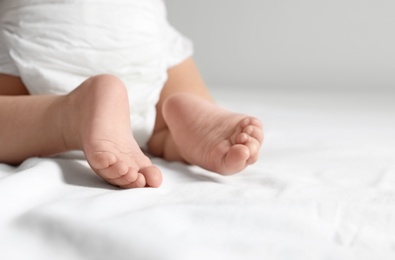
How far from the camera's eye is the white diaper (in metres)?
1.16

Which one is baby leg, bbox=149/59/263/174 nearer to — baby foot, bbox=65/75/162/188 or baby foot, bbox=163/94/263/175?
baby foot, bbox=163/94/263/175

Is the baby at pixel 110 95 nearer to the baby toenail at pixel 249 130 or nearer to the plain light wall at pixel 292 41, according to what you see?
the baby toenail at pixel 249 130

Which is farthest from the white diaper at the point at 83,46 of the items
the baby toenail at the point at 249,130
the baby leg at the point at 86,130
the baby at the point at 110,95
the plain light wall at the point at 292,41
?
the plain light wall at the point at 292,41

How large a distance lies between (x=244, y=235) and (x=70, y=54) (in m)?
0.59

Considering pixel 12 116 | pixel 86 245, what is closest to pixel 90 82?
pixel 12 116

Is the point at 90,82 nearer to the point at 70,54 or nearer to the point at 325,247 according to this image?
the point at 70,54

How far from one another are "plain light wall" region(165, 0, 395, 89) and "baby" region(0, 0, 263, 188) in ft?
3.86

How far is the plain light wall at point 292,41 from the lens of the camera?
248 centimetres

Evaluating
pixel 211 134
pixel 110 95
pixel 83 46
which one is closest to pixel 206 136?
pixel 211 134

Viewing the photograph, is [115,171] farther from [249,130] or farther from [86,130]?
[249,130]

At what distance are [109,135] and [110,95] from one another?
74 mm

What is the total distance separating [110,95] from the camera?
3.16ft

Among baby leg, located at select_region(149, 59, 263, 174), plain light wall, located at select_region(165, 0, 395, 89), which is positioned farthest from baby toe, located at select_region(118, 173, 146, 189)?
plain light wall, located at select_region(165, 0, 395, 89)

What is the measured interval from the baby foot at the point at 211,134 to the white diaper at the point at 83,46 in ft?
0.42
